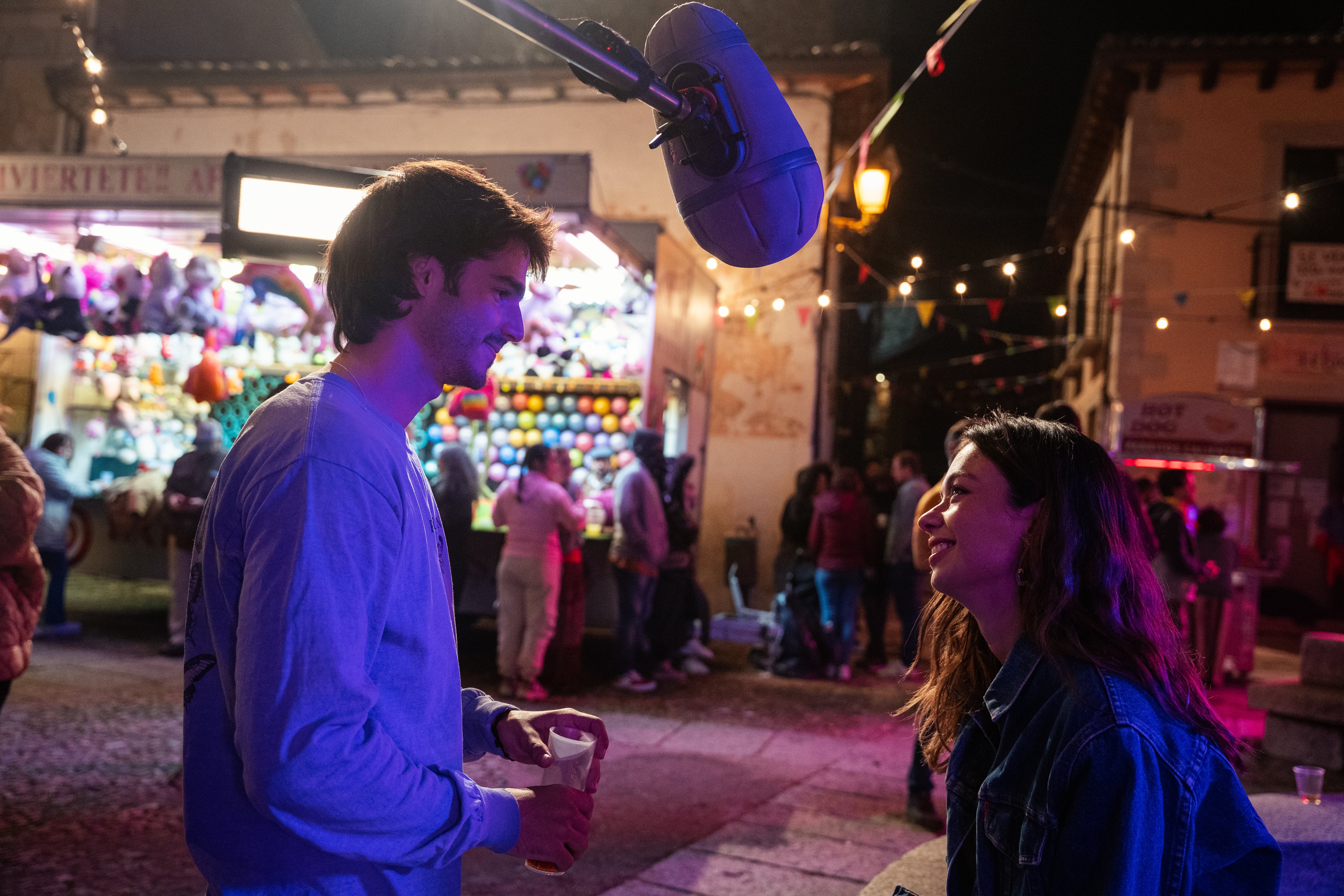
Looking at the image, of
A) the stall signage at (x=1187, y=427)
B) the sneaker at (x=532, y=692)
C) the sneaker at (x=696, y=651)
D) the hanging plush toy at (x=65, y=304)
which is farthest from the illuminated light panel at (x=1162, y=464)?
the hanging plush toy at (x=65, y=304)

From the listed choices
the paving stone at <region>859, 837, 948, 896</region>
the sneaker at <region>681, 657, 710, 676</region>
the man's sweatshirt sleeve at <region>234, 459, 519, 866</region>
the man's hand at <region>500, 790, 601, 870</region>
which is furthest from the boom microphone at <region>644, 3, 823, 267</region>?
the sneaker at <region>681, 657, 710, 676</region>

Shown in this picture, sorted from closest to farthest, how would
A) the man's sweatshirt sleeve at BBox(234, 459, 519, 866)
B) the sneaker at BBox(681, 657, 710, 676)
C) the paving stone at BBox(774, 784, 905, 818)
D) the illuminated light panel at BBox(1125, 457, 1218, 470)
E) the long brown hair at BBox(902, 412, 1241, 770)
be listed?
the man's sweatshirt sleeve at BBox(234, 459, 519, 866) < the long brown hair at BBox(902, 412, 1241, 770) < the paving stone at BBox(774, 784, 905, 818) < the sneaker at BBox(681, 657, 710, 676) < the illuminated light panel at BBox(1125, 457, 1218, 470)

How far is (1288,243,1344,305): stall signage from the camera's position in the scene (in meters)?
13.6

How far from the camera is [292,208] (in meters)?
4.79

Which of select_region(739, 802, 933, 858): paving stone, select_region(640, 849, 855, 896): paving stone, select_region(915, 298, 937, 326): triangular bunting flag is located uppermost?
select_region(915, 298, 937, 326): triangular bunting flag

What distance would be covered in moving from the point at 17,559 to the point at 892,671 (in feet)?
23.6

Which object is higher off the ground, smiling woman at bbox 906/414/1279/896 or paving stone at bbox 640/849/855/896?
smiling woman at bbox 906/414/1279/896

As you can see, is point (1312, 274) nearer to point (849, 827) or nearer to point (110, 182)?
point (849, 827)

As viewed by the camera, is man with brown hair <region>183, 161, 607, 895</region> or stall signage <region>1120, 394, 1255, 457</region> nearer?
man with brown hair <region>183, 161, 607, 895</region>

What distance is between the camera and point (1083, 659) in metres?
1.55

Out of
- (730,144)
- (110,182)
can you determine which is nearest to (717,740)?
(730,144)

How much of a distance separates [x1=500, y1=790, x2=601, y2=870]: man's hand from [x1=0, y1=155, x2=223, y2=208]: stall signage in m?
6.61

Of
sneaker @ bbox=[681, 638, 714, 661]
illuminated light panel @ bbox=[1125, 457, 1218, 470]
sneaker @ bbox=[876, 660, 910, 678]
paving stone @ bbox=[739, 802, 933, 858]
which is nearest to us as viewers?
paving stone @ bbox=[739, 802, 933, 858]

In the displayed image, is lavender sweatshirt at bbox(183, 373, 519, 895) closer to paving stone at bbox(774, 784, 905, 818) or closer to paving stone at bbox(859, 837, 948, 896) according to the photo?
paving stone at bbox(859, 837, 948, 896)
